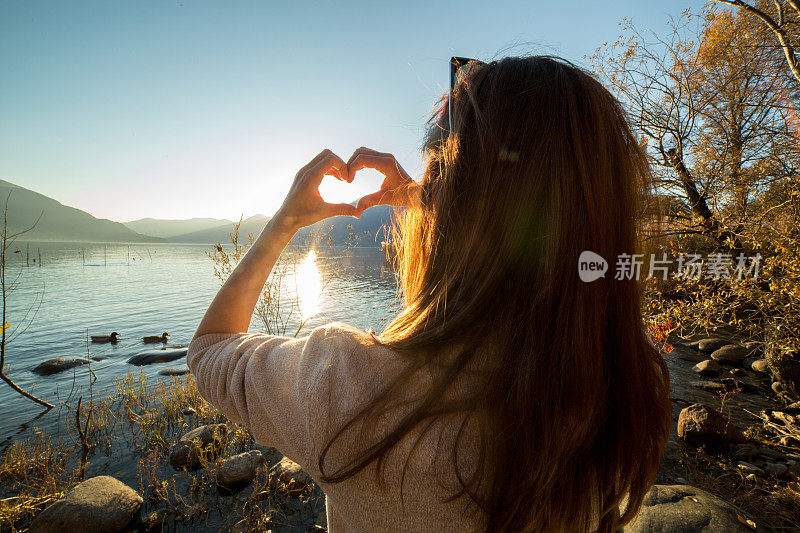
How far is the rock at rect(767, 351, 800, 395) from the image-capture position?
333 inches

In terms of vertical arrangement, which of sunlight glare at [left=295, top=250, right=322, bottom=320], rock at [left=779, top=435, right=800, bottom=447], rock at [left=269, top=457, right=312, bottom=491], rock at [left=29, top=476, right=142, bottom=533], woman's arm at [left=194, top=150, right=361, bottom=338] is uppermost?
woman's arm at [left=194, top=150, right=361, bottom=338]

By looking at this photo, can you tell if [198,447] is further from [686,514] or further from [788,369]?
[788,369]

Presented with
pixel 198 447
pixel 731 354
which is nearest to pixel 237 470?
pixel 198 447

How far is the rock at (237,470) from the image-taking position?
19.1 feet

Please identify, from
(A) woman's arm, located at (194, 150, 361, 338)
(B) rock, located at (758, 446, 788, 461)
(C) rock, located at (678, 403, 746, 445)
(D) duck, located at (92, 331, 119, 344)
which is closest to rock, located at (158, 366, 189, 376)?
(D) duck, located at (92, 331, 119, 344)

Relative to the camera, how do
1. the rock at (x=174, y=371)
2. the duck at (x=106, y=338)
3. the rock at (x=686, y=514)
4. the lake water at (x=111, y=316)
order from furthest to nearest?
the duck at (x=106, y=338) → the rock at (x=174, y=371) → the lake water at (x=111, y=316) → the rock at (x=686, y=514)

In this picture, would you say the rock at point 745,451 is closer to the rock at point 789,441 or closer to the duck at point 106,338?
the rock at point 789,441

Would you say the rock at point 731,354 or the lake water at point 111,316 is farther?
the rock at point 731,354

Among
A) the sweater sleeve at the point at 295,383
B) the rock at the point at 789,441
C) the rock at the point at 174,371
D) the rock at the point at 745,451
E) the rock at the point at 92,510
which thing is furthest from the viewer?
the rock at the point at 174,371

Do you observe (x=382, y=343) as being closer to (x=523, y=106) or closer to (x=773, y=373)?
(x=523, y=106)

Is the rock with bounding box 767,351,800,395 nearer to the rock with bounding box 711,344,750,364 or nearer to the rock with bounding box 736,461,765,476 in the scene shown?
the rock with bounding box 711,344,750,364

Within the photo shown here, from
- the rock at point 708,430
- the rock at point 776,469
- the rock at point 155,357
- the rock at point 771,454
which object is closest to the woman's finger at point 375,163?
the rock at point 776,469

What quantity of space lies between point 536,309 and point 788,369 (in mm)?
12455

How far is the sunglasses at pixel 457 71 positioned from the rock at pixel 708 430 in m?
8.53
